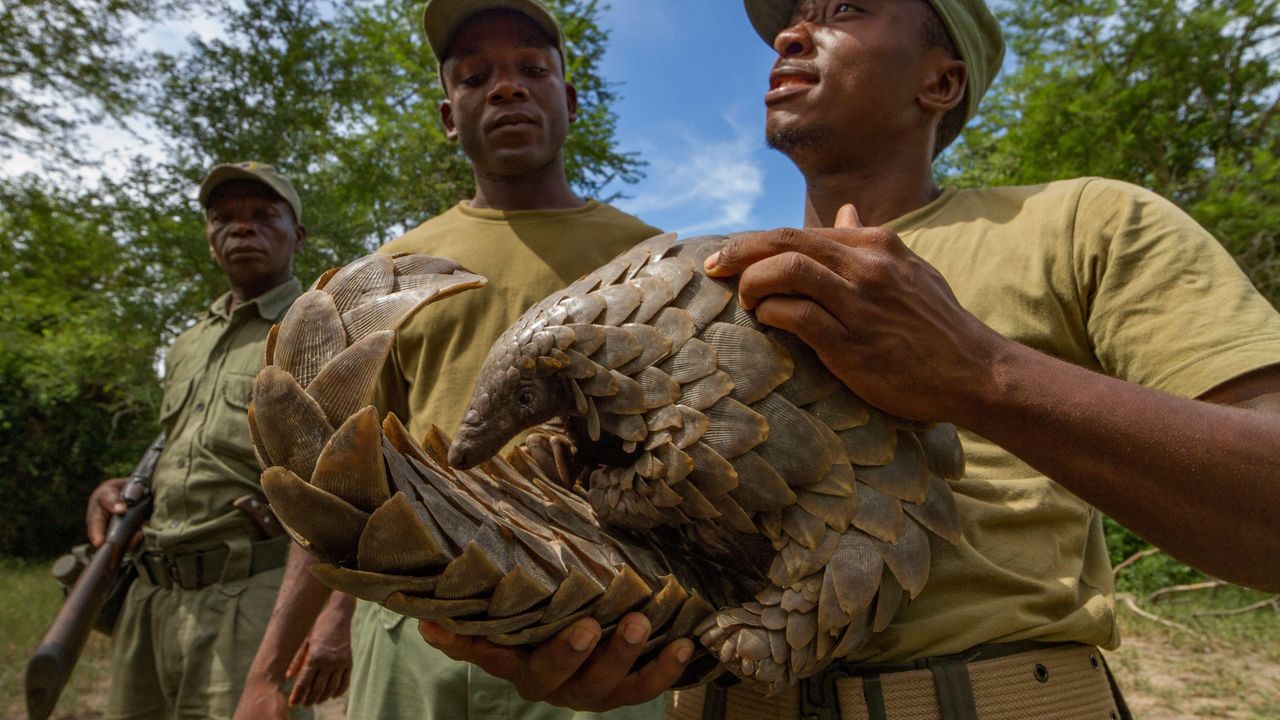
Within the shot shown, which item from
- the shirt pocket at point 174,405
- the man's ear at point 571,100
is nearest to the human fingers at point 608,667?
the man's ear at point 571,100

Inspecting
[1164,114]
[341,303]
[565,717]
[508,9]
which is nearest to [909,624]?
[341,303]

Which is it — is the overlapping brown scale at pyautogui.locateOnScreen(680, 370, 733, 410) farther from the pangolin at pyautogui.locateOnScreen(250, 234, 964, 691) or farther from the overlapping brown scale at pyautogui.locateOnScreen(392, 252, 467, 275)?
the overlapping brown scale at pyautogui.locateOnScreen(392, 252, 467, 275)

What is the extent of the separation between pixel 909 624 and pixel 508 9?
6.56 feet

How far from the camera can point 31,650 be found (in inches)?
248

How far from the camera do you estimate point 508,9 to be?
91.8 inches

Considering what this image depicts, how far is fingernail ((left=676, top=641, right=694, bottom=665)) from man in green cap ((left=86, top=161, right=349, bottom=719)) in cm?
294

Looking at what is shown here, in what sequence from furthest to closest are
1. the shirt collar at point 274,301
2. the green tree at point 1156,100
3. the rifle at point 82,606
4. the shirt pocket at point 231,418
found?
the green tree at point 1156,100 < the shirt collar at point 274,301 < the shirt pocket at point 231,418 < the rifle at point 82,606

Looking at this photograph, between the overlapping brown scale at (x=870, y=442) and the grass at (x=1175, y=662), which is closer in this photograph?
the overlapping brown scale at (x=870, y=442)

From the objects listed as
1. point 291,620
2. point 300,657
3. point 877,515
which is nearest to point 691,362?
point 877,515

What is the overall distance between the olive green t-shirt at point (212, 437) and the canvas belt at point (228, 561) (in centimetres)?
5

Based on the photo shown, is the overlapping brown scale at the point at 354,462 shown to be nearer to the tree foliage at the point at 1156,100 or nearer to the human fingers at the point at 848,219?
the human fingers at the point at 848,219

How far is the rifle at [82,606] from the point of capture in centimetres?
297

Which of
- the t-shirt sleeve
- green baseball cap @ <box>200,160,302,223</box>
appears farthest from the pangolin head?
green baseball cap @ <box>200,160,302,223</box>

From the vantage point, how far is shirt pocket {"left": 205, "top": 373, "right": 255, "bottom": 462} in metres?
3.58
